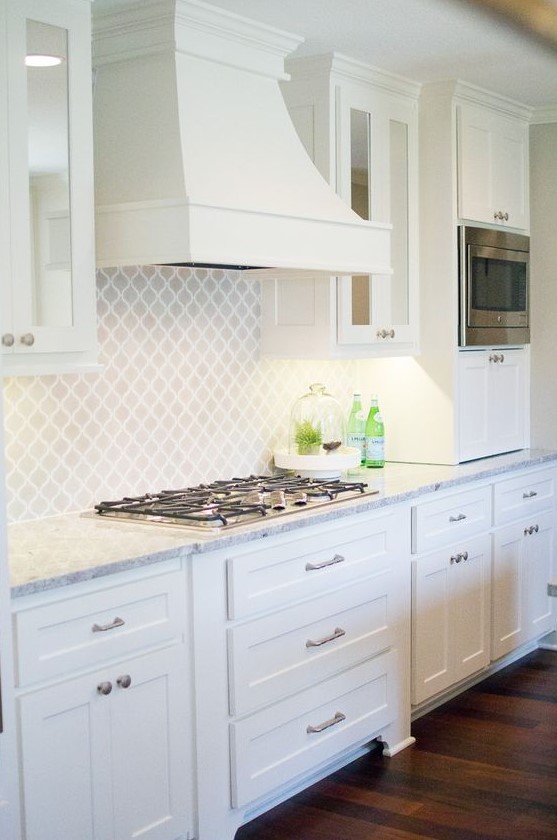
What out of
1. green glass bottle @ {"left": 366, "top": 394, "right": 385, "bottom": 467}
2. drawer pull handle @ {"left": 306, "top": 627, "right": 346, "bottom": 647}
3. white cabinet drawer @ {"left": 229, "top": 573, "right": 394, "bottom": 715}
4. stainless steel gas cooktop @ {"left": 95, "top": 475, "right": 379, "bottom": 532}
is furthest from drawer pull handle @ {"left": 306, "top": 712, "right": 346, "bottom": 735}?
green glass bottle @ {"left": 366, "top": 394, "right": 385, "bottom": 467}

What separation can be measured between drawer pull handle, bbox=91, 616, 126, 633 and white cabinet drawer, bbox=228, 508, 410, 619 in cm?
40

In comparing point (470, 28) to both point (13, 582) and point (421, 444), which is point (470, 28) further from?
point (13, 582)

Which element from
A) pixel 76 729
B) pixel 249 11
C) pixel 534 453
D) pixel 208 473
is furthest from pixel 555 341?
pixel 76 729

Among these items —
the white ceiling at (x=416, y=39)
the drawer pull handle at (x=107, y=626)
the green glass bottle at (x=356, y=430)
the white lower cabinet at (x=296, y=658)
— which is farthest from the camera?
the green glass bottle at (x=356, y=430)

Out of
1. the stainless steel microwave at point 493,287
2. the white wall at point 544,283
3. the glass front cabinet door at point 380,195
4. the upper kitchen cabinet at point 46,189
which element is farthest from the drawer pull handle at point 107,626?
the white wall at point 544,283

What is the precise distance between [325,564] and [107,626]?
88 centimetres

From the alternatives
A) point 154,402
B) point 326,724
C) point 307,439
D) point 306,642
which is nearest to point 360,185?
point 307,439

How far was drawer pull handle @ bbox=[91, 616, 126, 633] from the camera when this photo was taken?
8.78 feet

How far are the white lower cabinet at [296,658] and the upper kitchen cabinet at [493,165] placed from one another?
142 cm

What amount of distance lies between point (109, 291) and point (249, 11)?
93 centimetres

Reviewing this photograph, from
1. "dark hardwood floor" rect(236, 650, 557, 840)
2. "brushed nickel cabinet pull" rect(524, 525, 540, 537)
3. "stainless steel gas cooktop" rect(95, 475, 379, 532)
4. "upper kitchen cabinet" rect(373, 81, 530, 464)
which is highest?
"upper kitchen cabinet" rect(373, 81, 530, 464)

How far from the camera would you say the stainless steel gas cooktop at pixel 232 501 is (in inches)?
126

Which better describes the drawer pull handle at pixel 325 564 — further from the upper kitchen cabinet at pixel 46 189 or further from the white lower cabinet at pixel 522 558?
the white lower cabinet at pixel 522 558

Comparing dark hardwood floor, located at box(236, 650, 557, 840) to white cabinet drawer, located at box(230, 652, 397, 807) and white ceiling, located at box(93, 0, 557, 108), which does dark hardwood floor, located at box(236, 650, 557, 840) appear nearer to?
white cabinet drawer, located at box(230, 652, 397, 807)
